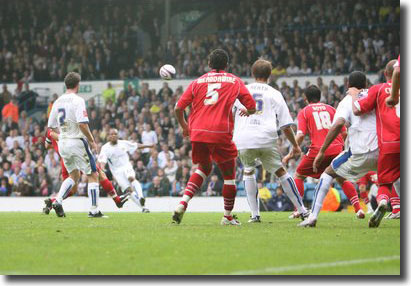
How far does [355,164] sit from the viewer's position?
36.3 ft

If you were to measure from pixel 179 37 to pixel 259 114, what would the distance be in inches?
842

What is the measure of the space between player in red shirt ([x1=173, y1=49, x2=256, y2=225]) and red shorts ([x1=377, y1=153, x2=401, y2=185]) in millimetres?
1895

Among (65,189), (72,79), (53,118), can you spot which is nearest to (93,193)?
(65,189)

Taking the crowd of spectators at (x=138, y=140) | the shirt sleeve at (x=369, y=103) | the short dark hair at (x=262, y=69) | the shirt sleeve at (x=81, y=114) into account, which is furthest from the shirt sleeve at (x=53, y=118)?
the crowd of spectators at (x=138, y=140)

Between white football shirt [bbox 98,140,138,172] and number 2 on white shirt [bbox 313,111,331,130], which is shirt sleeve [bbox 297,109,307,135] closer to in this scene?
number 2 on white shirt [bbox 313,111,331,130]

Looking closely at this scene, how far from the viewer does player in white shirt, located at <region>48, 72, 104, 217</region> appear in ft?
47.5

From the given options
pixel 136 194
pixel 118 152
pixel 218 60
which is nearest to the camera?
pixel 218 60

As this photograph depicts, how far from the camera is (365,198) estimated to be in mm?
18078

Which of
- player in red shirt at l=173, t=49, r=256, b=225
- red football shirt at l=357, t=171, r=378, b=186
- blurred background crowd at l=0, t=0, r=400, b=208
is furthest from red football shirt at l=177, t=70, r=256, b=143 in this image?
blurred background crowd at l=0, t=0, r=400, b=208

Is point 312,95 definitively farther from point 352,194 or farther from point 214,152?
point 214,152

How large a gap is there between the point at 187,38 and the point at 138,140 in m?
6.96

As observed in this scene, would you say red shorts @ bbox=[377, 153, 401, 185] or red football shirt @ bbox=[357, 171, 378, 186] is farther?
red football shirt @ bbox=[357, 171, 378, 186]

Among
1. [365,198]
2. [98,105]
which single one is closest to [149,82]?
[98,105]

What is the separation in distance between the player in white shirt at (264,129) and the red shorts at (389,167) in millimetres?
1735
